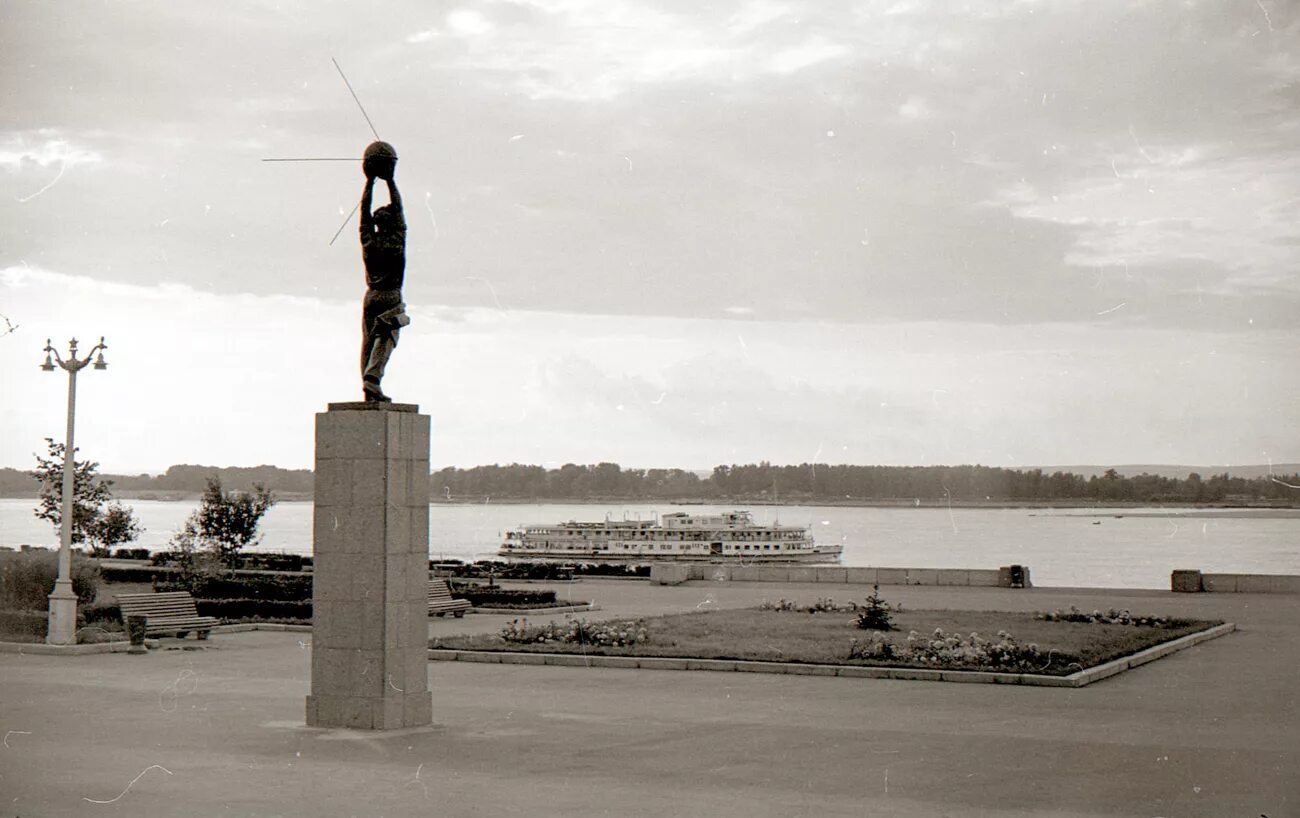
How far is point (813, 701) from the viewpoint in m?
17.0

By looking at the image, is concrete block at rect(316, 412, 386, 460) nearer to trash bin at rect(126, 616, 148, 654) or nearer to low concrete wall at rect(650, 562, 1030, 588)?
trash bin at rect(126, 616, 148, 654)

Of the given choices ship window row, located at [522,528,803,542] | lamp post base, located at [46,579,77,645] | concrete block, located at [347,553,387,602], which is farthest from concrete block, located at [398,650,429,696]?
ship window row, located at [522,528,803,542]

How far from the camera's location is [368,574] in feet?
48.6

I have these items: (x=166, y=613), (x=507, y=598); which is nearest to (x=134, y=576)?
(x=507, y=598)

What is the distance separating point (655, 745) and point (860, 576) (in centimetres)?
3001

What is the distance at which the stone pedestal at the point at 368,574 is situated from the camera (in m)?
14.7

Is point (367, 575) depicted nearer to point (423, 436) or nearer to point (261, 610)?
point (423, 436)

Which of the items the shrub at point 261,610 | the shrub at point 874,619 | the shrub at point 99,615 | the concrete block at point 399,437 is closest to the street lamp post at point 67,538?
the shrub at point 99,615

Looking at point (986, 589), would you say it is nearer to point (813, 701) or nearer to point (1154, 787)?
point (813, 701)

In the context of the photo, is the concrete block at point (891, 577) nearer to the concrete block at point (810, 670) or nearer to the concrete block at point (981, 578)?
the concrete block at point (981, 578)

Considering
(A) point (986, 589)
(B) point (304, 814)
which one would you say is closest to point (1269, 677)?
(B) point (304, 814)

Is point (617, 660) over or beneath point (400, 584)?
beneath

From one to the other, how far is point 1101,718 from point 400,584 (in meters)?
8.10

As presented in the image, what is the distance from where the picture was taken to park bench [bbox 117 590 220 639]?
2397 centimetres
